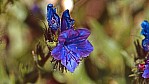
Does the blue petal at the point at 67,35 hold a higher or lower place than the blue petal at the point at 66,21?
lower

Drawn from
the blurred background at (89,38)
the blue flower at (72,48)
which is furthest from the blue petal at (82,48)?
the blurred background at (89,38)

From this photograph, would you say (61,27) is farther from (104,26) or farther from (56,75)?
(104,26)

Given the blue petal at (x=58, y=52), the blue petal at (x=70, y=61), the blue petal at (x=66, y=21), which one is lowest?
the blue petal at (x=70, y=61)

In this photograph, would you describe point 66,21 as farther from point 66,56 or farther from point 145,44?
point 145,44

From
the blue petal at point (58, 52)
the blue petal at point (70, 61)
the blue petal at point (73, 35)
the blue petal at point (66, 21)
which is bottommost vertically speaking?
the blue petal at point (70, 61)

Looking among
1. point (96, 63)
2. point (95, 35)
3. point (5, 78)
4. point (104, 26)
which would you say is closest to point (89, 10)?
point (104, 26)

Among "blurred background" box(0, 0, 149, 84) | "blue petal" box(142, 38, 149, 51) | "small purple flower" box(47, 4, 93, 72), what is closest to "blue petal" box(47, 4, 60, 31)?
"small purple flower" box(47, 4, 93, 72)

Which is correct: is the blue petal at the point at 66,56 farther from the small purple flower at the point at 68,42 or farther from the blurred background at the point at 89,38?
the blurred background at the point at 89,38

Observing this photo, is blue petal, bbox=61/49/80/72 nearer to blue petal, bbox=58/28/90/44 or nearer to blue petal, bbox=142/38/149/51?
blue petal, bbox=58/28/90/44

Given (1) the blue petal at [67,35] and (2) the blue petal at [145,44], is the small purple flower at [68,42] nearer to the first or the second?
(1) the blue petal at [67,35]

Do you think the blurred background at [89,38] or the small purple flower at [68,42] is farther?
the blurred background at [89,38]
